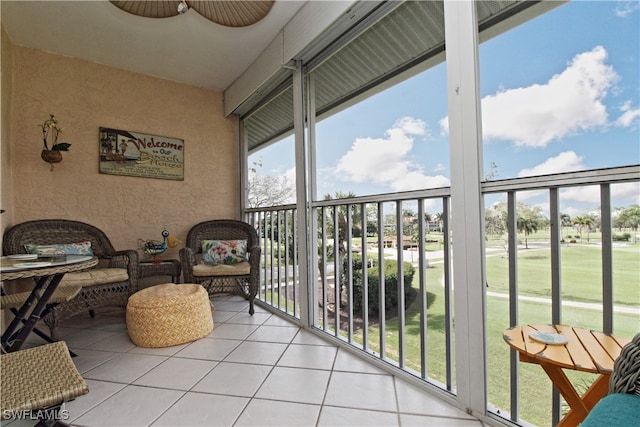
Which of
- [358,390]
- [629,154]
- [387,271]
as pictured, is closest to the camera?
[629,154]

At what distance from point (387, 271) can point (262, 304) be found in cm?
163

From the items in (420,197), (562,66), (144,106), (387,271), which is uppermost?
(144,106)

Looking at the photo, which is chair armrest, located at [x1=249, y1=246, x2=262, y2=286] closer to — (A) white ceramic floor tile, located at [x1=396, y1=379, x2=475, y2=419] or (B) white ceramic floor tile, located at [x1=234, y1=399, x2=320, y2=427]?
(B) white ceramic floor tile, located at [x1=234, y1=399, x2=320, y2=427]

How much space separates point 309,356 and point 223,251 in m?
1.68

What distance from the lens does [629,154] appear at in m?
1.05

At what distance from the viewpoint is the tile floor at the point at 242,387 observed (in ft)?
4.58

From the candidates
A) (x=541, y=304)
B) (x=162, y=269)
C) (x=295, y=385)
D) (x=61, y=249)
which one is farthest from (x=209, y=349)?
(x=541, y=304)

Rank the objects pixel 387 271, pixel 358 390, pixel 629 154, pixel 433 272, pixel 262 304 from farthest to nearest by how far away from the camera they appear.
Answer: pixel 262 304, pixel 387 271, pixel 433 272, pixel 358 390, pixel 629 154

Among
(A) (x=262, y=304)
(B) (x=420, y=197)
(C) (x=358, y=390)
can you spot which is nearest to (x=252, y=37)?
(B) (x=420, y=197)

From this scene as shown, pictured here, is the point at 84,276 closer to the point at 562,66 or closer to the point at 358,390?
the point at 358,390

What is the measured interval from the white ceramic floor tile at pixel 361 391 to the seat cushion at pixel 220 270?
153 cm

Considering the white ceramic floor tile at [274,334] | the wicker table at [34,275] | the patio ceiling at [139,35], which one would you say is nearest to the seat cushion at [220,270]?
the white ceramic floor tile at [274,334]

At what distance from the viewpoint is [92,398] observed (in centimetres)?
157

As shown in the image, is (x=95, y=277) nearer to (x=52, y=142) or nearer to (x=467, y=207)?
(x=52, y=142)
